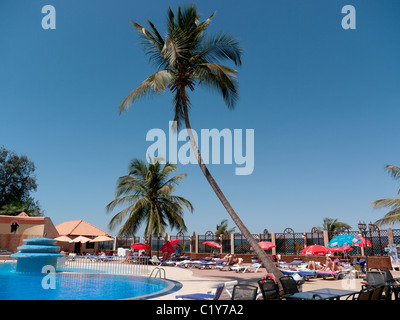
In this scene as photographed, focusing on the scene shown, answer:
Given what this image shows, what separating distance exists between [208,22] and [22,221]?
26577mm

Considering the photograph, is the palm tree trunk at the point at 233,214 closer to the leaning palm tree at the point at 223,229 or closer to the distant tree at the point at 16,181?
the leaning palm tree at the point at 223,229

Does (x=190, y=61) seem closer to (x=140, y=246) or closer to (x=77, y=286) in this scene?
(x=77, y=286)

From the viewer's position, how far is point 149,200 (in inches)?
Answer: 901

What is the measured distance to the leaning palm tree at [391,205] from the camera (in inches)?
644

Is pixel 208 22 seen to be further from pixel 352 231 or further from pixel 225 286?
pixel 352 231

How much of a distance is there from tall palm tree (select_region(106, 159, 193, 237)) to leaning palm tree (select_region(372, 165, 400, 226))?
1238cm

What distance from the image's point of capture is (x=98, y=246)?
38406 millimetres

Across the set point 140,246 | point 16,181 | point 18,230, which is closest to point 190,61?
point 140,246

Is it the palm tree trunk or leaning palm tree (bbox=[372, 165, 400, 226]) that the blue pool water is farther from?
leaning palm tree (bbox=[372, 165, 400, 226])

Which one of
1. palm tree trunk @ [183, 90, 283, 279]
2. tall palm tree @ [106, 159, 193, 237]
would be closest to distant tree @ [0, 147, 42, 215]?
tall palm tree @ [106, 159, 193, 237]

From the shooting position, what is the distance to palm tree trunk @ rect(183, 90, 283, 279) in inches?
408
